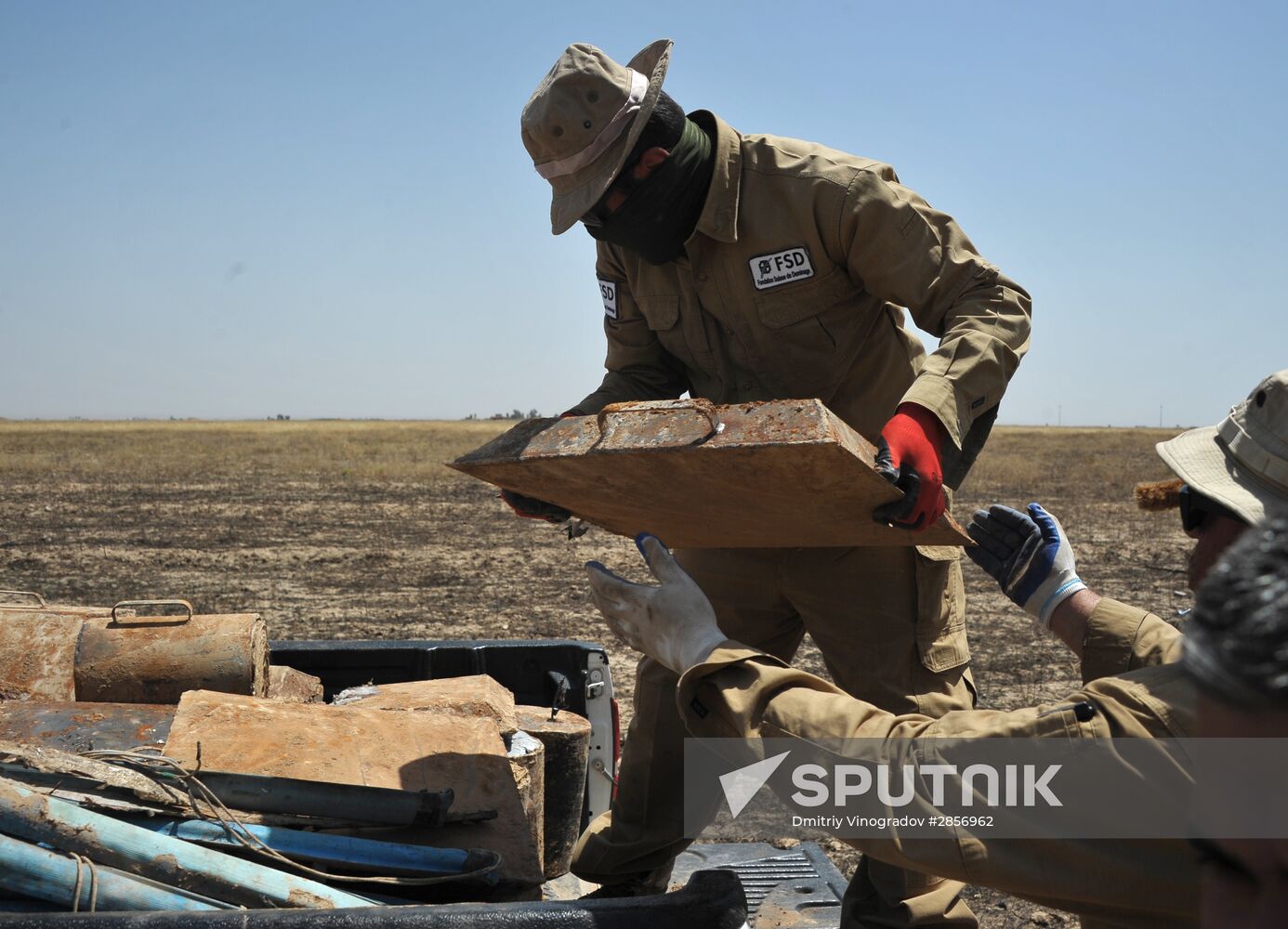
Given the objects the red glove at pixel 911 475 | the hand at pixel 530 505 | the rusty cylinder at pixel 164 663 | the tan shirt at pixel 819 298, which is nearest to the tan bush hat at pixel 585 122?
the tan shirt at pixel 819 298

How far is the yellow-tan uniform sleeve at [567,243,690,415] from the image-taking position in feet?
10.6

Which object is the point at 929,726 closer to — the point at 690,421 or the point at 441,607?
the point at 690,421

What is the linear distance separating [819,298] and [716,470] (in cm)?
87

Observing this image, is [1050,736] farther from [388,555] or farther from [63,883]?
[388,555]

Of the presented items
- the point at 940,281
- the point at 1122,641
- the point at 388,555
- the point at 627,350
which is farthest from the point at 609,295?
the point at 388,555

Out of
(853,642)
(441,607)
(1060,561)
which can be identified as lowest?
(441,607)

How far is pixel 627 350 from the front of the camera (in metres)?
3.26

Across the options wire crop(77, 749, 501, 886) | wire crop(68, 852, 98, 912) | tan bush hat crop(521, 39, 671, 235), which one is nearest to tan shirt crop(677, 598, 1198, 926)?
wire crop(77, 749, 501, 886)

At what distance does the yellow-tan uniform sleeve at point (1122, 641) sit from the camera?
2.08 metres

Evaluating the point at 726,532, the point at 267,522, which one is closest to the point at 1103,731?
the point at 726,532

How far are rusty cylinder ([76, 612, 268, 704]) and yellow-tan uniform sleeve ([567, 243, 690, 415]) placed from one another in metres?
1.19

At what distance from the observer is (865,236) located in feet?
8.76

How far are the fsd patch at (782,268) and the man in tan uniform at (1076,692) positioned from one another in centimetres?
94

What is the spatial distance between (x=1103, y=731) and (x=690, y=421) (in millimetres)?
961
